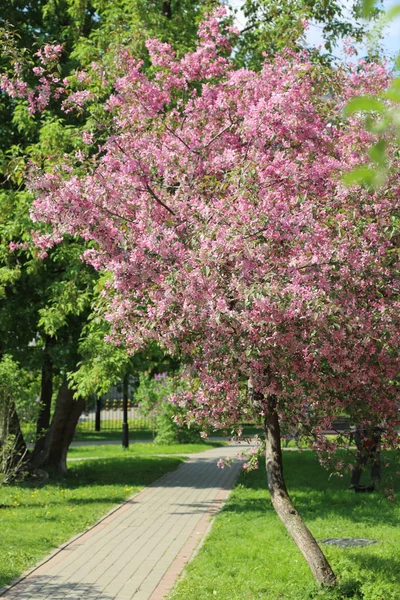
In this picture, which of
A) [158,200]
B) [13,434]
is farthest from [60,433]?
[158,200]

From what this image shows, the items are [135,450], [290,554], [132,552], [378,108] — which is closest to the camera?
[378,108]

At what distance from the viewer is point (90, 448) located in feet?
98.5

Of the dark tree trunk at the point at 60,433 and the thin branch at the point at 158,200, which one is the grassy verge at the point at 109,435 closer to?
the dark tree trunk at the point at 60,433

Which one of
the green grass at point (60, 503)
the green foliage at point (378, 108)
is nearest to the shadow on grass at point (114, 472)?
the green grass at point (60, 503)

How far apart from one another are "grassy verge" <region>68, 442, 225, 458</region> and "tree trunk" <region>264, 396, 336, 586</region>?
17.8 meters

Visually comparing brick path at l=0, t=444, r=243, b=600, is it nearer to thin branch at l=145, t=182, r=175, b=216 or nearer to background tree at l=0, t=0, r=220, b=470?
background tree at l=0, t=0, r=220, b=470

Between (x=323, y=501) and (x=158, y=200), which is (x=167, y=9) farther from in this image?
(x=158, y=200)

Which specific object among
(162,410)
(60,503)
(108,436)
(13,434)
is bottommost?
(60,503)

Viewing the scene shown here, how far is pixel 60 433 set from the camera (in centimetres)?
1981

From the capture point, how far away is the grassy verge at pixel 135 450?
26.7m

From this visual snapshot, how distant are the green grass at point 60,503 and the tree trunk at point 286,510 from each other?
3.10 metres

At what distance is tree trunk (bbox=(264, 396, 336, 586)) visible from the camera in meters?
7.97

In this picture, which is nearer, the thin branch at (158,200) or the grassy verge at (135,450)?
the thin branch at (158,200)

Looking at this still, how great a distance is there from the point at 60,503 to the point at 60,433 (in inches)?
181
